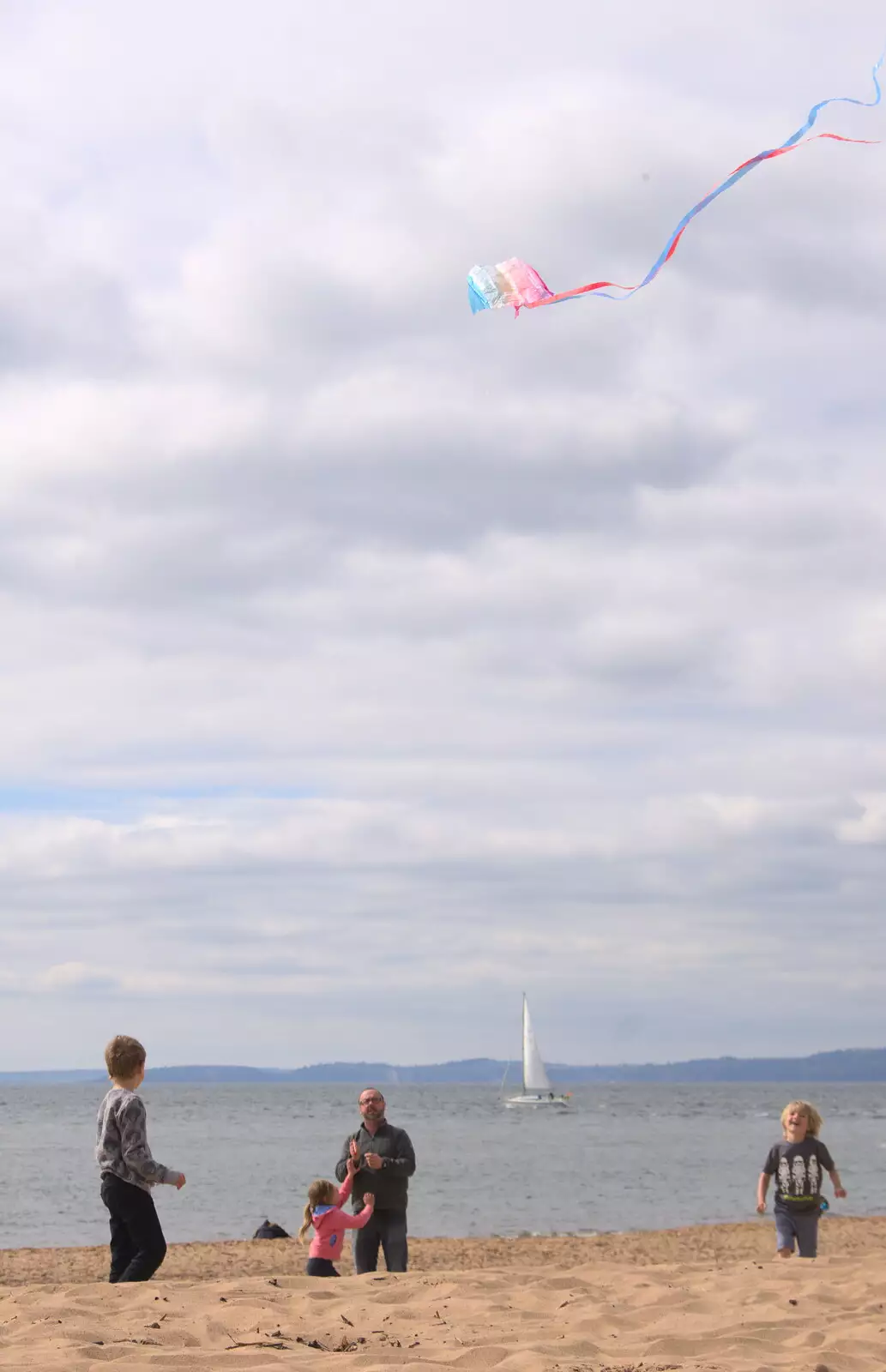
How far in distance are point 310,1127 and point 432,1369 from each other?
68.4m

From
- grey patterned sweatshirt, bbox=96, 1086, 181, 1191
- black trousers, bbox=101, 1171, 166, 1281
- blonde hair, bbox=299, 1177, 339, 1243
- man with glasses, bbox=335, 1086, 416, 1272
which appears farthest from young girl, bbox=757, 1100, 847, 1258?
grey patterned sweatshirt, bbox=96, 1086, 181, 1191

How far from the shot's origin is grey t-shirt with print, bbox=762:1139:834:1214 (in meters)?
9.52

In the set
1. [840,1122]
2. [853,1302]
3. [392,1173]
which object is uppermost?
[392,1173]

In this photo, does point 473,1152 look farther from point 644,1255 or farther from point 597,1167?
point 644,1255

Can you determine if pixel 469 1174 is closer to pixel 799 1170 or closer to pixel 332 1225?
pixel 799 1170

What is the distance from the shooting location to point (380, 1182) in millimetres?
9430

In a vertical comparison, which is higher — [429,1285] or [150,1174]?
[150,1174]

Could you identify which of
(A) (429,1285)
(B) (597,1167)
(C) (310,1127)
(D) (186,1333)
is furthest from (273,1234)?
(C) (310,1127)

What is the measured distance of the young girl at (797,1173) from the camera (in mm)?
9523

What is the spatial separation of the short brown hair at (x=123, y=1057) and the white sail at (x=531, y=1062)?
77.8 m

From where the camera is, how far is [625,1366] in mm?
6258

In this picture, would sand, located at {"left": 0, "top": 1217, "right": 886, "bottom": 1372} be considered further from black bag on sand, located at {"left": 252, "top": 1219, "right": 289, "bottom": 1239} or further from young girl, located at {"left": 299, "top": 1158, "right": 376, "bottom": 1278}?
black bag on sand, located at {"left": 252, "top": 1219, "right": 289, "bottom": 1239}

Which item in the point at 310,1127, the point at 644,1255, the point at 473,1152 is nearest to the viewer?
the point at 644,1255

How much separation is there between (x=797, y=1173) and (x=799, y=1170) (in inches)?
0.8
